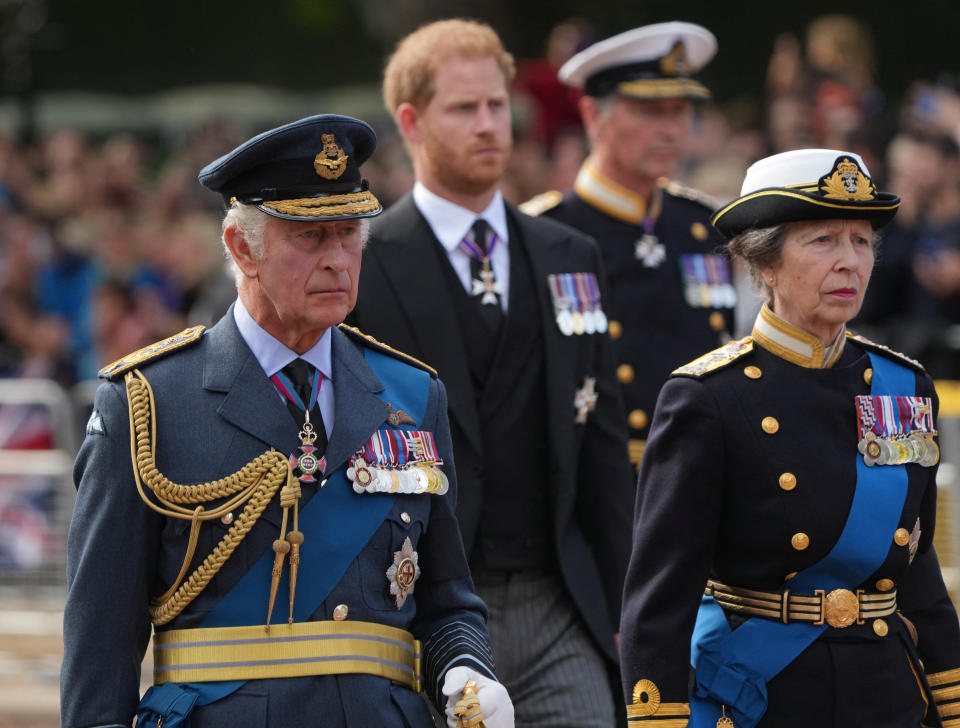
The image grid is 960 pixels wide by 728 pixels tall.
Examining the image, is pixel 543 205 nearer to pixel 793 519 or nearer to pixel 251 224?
pixel 793 519

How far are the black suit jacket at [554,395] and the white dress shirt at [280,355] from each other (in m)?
1.27

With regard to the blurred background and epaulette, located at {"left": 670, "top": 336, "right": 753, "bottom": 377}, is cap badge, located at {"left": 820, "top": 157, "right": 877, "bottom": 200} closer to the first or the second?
epaulette, located at {"left": 670, "top": 336, "right": 753, "bottom": 377}

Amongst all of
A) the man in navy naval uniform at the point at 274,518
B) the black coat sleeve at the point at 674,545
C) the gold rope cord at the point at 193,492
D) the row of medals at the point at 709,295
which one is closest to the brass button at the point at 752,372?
the black coat sleeve at the point at 674,545

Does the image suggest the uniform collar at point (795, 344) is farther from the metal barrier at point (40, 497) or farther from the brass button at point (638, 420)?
the metal barrier at point (40, 497)

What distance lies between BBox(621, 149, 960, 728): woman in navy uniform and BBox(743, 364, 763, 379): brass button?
0.04 feet

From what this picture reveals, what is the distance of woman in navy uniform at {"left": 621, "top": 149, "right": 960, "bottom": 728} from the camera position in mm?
4332

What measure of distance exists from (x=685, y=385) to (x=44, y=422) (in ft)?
21.1

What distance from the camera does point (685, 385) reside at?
446 cm

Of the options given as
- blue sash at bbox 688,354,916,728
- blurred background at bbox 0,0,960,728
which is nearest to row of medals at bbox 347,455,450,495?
blue sash at bbox 688,354,916,728

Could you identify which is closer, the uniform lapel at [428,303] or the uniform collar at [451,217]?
the uniform lapel at [428,303]

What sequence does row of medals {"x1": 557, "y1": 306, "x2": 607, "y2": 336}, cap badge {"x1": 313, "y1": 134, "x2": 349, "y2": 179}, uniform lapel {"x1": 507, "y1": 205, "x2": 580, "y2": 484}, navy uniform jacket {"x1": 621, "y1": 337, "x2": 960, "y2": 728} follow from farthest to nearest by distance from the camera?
row of medals {"x1": 557, "y1": 306, "x2": 607, "y2": 336} < uniform lapel {"x1": 507, "y1": 205, "x2": 580, "y2": 484} < navy uniform jacket {"x1": 621, "y1": 337, "x2": 960, "y2": 728} < cap badge {"x1": 313, "y1": 134, "x2": 349, "y2": 179}

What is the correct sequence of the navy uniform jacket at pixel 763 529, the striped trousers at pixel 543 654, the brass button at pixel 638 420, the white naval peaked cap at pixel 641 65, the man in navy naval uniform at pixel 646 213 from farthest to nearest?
the white naval peaked cap at pixel 641 65 < the man in navy naval uniform at pixel 646 213 < the brass button at pixel 638 420 < the striped trousers at pixel 543 654 < the navy uniform jacket at pixel 763 529

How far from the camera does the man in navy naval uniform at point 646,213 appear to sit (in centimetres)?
659

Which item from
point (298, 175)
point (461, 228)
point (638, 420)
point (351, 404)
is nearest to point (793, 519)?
point (351, 404)
